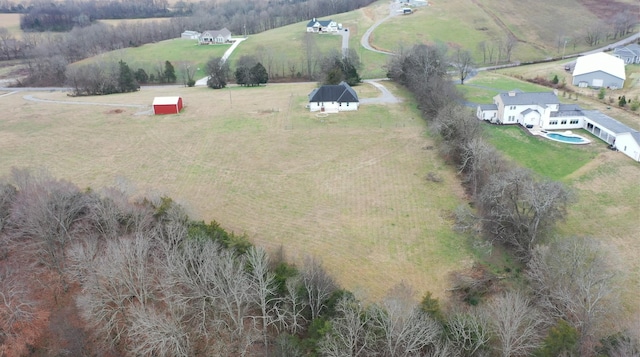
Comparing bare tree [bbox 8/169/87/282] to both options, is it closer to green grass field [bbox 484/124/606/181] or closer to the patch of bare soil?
green grass field [bbox 484/124/606/181]

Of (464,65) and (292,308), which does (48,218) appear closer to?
(292,308)

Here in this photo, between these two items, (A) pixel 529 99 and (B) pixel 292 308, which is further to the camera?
(A) pixel 529 99

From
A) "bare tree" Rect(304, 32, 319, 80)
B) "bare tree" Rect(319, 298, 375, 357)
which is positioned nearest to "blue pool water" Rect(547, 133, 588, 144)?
"bare tree" Rect(319, 298, 375, 357)

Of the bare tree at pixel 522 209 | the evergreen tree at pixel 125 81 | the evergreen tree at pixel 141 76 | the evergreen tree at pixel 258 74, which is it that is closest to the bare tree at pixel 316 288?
the bare tree at pixel 522 209

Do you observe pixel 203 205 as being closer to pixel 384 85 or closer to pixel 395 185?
pixel 395 185

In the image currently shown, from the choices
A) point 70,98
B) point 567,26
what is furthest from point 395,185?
point 567,26

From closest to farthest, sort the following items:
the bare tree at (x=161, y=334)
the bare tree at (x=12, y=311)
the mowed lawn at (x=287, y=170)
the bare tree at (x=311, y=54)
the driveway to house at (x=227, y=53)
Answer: the bare tree at (x=161, y=334), the bare tree at (x=12, y=311), the mowed lawn at (x=287, y=170), the driveway to house at (x=227, y=53), the bare tree at (x=311, y=54)

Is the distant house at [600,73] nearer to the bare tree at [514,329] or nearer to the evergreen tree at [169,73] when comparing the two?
the bare tree at [514,329]

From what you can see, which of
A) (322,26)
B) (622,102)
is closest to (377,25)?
(322,26)
